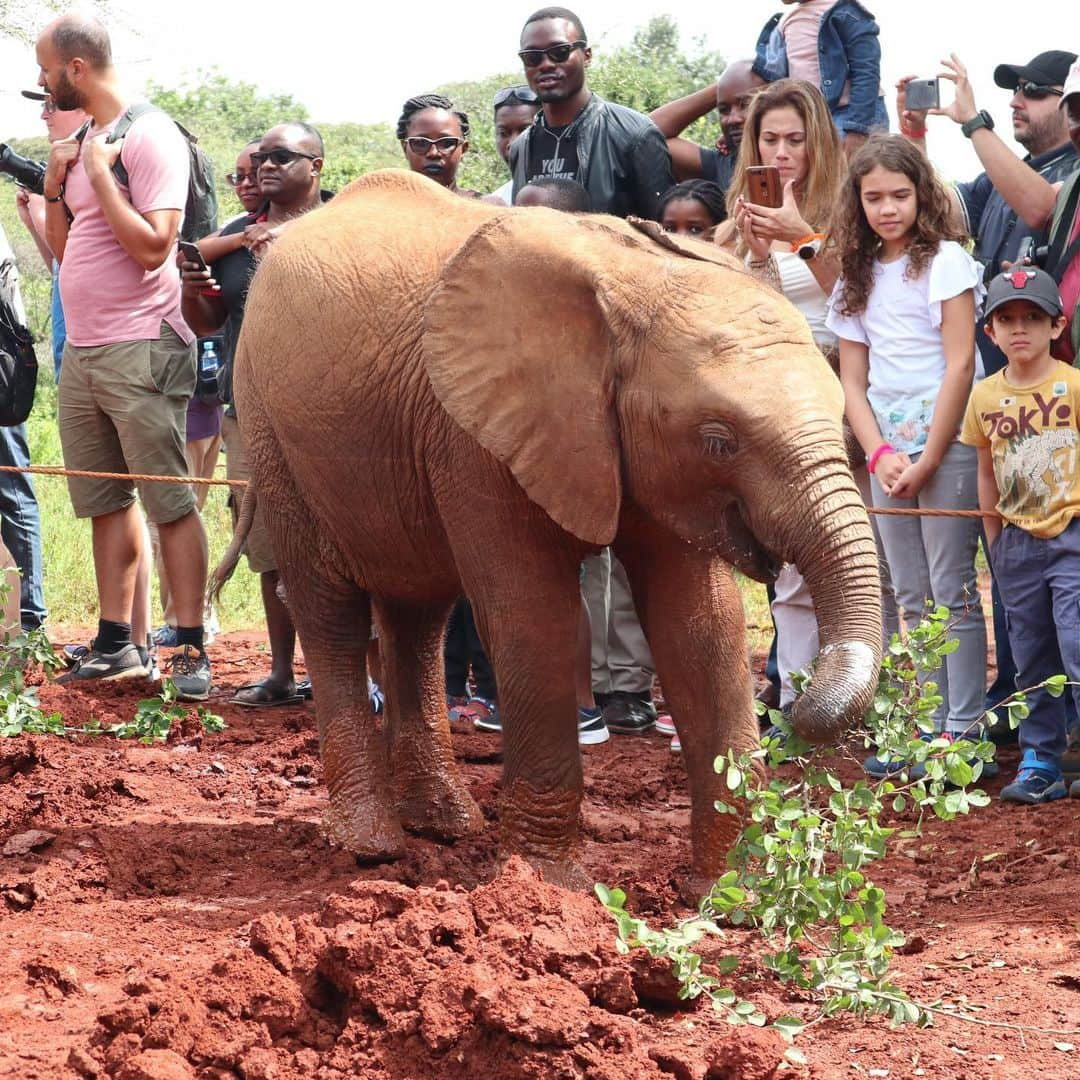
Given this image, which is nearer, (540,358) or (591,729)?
(540,358)

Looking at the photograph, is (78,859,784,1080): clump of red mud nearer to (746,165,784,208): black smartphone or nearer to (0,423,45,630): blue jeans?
(746,165,784,208): black smartphone

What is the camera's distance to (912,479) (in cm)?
661

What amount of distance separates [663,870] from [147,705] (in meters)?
2.94

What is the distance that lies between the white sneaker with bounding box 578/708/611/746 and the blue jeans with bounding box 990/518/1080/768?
1960 millimetres

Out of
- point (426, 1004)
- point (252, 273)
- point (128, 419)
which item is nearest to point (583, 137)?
point (252, 273)

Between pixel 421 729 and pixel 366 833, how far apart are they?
22.0 inches

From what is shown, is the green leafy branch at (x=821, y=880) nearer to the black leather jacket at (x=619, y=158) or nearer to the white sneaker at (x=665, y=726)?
the white sneaker at (x=665, y=726)

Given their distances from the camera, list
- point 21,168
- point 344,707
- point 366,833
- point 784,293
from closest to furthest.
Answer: point 366,833
point 344,707
point 784,293
point 21,168

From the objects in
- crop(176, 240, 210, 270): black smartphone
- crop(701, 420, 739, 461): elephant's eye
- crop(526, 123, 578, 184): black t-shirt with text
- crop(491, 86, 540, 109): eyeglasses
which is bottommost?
crop(701, 420, 739, 461): elephant's eye

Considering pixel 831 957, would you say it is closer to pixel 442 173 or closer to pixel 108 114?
pixel 442 173

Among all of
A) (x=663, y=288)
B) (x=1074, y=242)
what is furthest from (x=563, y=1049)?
(x=1074, y=242)

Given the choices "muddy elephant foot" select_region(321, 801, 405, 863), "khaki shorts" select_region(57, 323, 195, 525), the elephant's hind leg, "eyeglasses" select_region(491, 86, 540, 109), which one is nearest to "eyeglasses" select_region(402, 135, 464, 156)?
"eyeglasses" select_region(491, 86, 540, 109)

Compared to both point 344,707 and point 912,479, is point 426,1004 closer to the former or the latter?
point 344,707

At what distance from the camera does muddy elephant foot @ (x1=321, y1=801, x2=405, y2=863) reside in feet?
19.1
